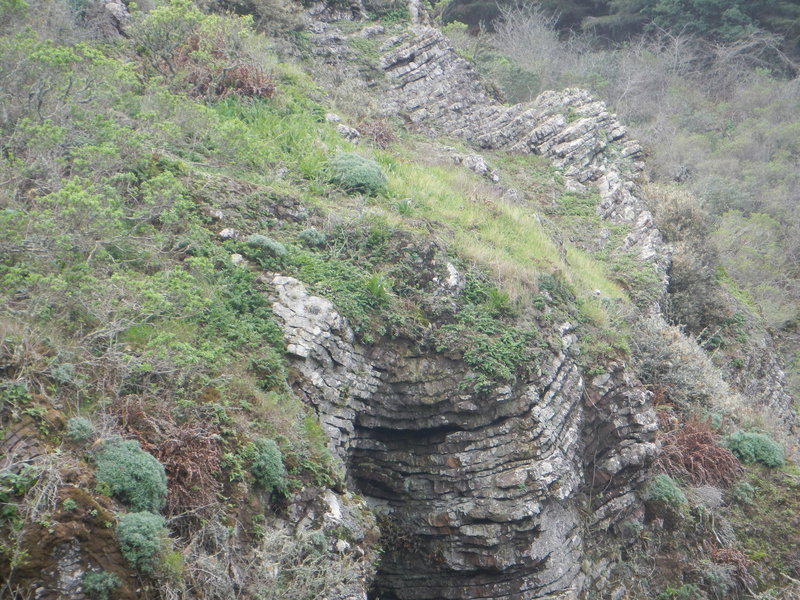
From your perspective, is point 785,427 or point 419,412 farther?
point 785,427

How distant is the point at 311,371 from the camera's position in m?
7.63

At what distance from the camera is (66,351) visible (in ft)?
18.1

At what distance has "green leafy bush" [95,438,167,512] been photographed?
4980mm

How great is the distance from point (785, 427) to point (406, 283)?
8466 mm

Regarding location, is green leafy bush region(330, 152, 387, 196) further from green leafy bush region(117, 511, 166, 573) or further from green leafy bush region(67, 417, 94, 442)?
green leafy bush region(117, 511, 166, 573)

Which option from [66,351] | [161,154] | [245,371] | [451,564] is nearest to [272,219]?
[161,154]

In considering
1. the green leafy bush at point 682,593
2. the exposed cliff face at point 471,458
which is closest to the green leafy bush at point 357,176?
the exposed cliff face at point 471,458

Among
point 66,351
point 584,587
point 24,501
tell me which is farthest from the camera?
point 584,587

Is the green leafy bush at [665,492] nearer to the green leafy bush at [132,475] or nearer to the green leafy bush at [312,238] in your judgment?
the green leafy bush at [312,238]

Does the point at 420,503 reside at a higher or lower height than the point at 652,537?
higher

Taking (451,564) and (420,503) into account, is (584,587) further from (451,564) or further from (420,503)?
(420,503)

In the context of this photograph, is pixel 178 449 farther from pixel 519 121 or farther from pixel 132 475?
pixel 519 121

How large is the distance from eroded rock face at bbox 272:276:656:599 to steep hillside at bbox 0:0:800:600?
3 cm

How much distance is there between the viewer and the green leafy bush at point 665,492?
377 inches
